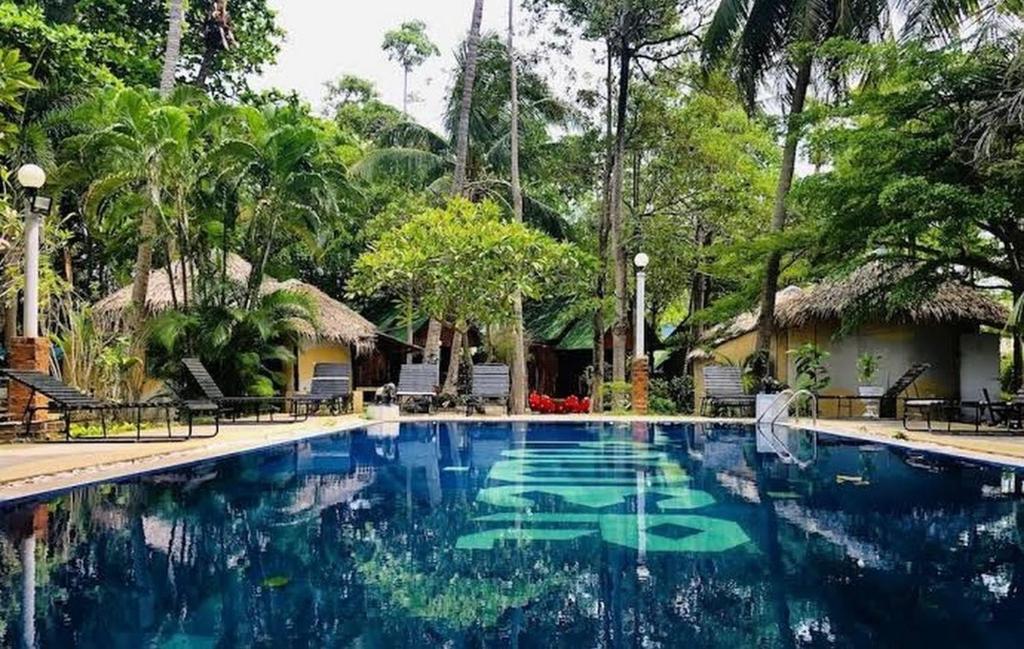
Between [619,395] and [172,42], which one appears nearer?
[172,42]

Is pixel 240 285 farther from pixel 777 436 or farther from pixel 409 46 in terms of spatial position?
pixel 409 46

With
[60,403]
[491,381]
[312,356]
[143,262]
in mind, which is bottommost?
[60,403]

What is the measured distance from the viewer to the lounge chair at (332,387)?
15393mm

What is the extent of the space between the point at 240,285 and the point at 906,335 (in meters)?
12.5

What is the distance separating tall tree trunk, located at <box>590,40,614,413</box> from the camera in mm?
17672

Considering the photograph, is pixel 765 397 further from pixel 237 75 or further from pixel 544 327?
pixel 237 75

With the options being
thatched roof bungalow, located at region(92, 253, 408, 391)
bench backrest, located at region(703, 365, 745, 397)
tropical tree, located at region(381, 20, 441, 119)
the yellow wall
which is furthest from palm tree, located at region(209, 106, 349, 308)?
tropical tree, located at region(381, 20, 441, 119)

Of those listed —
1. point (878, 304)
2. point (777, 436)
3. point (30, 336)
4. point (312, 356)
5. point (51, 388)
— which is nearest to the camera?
point (51, 388)

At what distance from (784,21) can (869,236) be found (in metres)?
5.13

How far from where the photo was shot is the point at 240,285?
15711 mm

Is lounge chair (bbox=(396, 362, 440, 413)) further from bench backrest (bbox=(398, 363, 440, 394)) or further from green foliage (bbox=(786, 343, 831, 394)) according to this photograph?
green foliage (bbox=(786, 343, 831, 394))

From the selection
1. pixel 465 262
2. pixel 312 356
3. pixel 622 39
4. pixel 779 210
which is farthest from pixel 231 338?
pixel 779 210

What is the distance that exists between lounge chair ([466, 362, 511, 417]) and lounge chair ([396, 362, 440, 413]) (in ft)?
2.71

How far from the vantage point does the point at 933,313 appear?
1572cm
